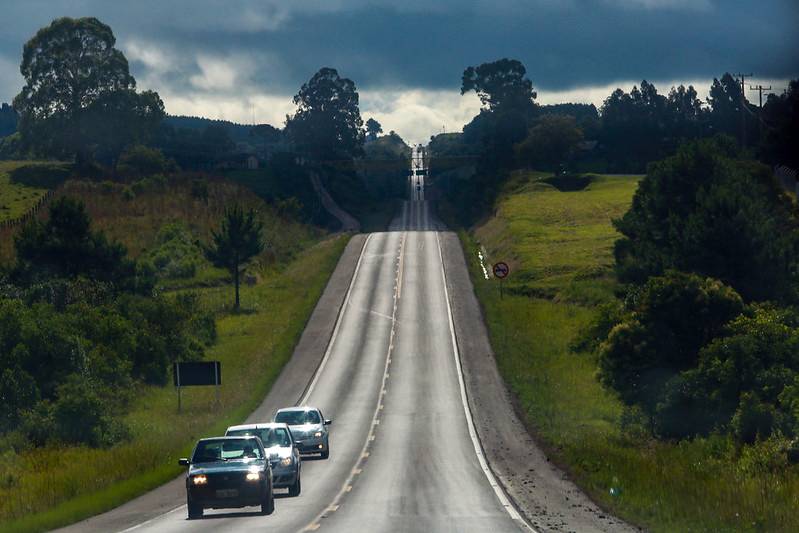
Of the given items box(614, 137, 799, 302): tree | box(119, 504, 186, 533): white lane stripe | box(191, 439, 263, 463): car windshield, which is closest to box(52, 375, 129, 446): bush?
box(119, 504, 186, 533): white lane stripe

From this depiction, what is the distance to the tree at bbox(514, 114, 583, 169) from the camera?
6334 inches

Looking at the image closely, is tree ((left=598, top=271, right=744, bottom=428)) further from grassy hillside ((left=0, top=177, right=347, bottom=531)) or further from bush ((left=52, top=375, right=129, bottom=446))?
bush ((left=52, top=375, right=129, bottom=446))

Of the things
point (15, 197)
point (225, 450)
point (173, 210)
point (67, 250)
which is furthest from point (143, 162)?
point (225, 450)

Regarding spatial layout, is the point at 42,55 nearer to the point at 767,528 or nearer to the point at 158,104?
the point at 158,104

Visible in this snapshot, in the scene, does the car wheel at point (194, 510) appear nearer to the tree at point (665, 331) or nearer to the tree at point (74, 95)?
the tree at point (665, 331)

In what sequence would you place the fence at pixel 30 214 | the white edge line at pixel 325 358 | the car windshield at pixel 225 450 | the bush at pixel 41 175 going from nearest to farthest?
the white edge line at pixel 325 358 → the car windshield at pixel 225 450 → the fence at pixel 30 214 → the bush at pixel 41 175

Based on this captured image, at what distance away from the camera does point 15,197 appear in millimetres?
128375

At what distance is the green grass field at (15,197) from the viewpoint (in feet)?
391

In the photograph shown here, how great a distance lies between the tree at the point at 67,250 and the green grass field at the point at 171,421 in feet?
27.6

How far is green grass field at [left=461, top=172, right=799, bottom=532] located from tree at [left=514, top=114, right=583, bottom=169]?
712 inches

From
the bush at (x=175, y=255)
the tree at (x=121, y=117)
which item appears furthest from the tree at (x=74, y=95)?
the bush at (x=175, y=255)

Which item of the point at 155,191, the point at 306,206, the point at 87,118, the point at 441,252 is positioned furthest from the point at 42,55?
the point at 441,252

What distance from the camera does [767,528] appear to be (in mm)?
23516

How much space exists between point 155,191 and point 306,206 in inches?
Result: 1051
